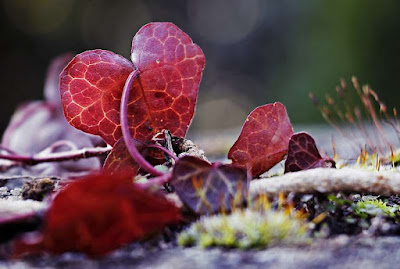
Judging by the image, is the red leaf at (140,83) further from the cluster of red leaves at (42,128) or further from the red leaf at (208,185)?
the cluster of red leaves at (42,128)

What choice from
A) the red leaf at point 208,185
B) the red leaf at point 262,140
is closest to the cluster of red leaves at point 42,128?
the red leaf at point 262,140

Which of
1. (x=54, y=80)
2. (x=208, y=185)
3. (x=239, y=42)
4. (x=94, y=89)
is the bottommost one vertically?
(x=208, y=185)

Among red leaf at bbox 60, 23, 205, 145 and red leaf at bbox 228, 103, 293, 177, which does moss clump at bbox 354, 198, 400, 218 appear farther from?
red leaf at bbox 60, 23, 205, 145

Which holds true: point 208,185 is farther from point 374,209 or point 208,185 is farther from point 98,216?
point 374,209

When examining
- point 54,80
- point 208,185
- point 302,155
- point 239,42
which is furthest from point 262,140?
point 239,42

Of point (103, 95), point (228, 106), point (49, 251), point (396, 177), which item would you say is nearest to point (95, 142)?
point (103, 95)

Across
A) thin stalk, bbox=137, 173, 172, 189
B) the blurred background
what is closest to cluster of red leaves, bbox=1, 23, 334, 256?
thin stalk, bbox=137, 173, 172, 189
